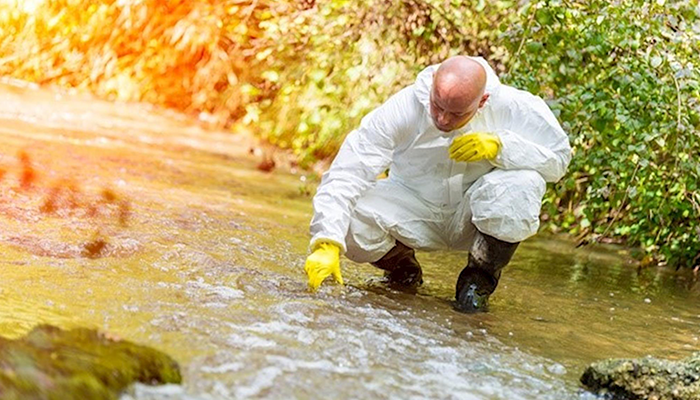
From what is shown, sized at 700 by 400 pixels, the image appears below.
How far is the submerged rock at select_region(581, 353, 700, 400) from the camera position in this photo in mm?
2598

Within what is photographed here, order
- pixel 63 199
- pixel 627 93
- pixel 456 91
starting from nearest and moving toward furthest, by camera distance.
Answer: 1. pixel 456 91
2. pixel 627 93
3. pixel 63 199

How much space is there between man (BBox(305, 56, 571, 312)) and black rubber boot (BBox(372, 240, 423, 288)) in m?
0.04

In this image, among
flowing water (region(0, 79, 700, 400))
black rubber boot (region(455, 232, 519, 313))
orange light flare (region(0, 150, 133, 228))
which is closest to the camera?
flowing water (region(0, 79, 700, 400))

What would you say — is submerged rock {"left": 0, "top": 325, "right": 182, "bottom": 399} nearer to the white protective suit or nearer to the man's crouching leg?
the white protective suit

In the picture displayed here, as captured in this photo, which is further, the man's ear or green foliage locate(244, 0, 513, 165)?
green foliage locate(244, 0, 513, 165)

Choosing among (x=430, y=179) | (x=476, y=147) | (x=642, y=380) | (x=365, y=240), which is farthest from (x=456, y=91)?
(x=642, y=380)

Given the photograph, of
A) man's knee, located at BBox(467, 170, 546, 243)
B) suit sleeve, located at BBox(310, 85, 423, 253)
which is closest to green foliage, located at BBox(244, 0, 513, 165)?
suit sleeve, located at BBox(310, 85, 423, 253)

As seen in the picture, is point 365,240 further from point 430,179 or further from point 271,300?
point 271,300

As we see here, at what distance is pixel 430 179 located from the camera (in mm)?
3723

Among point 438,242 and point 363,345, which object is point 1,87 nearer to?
point 438,242

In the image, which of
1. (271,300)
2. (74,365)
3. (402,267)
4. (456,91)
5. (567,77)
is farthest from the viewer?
(567,77)

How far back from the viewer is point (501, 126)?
11.8 feet

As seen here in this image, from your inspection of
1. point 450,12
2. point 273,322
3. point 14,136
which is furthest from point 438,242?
point 14,136

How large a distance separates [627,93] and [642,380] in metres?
2.13
